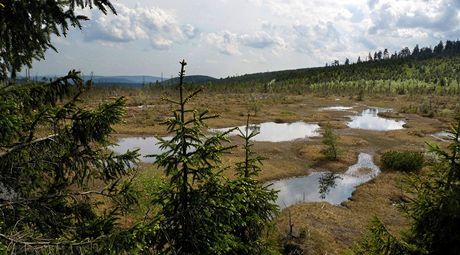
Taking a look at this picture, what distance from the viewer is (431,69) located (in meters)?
164

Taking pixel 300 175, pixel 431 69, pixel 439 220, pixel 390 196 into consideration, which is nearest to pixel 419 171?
pixel 390 196

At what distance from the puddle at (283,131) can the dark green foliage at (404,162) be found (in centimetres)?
1344

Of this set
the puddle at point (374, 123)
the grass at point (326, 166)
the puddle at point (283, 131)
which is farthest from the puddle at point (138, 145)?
the puddle at point (374, 123)

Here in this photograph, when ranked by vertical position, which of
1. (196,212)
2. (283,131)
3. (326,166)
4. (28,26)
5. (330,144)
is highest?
(28,26)

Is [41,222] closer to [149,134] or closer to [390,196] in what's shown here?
[390,196]

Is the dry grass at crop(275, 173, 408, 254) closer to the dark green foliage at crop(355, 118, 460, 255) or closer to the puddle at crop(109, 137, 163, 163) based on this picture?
the dark green foliage at crop(355, 118, 460, 255)

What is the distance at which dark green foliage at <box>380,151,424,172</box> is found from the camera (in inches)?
1207

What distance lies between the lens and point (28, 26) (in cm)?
574

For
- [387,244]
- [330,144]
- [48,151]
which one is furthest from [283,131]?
[48,151]

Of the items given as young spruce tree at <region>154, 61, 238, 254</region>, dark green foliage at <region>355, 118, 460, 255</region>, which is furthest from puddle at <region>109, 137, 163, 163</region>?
dark green foliage at <region>355, 118, 460, 255</region>

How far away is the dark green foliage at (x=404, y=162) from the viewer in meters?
30.7

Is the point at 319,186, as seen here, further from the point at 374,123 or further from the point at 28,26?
the point at 374,123

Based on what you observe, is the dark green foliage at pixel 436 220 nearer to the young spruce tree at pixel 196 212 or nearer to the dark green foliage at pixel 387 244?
the dark green foliage at pixel 387 244

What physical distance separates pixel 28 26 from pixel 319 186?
82.6 ft
